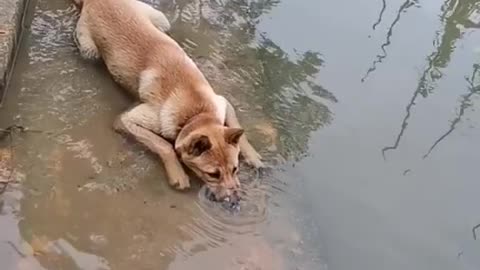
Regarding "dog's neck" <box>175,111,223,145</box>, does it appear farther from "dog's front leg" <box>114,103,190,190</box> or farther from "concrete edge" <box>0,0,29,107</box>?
"concrete edge" <box>0,0,29,107</box>

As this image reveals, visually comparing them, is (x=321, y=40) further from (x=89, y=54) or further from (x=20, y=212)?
(x=20, y=212)

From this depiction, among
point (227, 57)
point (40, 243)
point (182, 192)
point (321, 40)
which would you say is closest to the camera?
point (40, 243)

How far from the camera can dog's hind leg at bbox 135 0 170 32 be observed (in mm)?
6246

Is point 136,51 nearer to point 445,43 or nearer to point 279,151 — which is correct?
point 279,151

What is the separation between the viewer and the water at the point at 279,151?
4.67 m

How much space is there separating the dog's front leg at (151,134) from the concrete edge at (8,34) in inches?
33.5

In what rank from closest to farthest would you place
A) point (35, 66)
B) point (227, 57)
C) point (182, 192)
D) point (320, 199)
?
point (182, 192) → point (320, 199) → point (35, 66) → point (227, 57)

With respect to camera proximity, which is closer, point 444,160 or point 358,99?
point 444,160

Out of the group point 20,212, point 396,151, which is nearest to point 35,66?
point 20,212

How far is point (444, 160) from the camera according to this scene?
608cm

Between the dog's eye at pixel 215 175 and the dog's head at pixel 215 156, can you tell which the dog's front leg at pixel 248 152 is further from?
the dog's eye at pixel 215 175

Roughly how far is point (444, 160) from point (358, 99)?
0.95 meters

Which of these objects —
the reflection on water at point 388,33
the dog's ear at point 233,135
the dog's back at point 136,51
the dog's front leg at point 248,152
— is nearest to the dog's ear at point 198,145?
Answer: the dog's ear at point 233,135

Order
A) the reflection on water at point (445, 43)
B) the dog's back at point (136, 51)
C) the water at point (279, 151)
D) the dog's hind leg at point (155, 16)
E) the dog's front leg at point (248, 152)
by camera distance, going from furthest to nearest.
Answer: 1. the reflection on water at point (445, 43)
2. the dog's hind leg at point (155, 16)
3. the dog's back at point (136, 51)
4. the dog's front leg at point (248, 152)
5. the water at point (279, 151)
